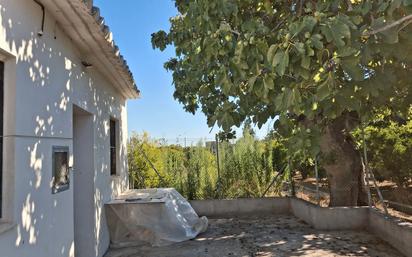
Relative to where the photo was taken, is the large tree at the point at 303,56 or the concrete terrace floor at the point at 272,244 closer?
the large tree at the point at 303,56

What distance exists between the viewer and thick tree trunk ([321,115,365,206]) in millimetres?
9219

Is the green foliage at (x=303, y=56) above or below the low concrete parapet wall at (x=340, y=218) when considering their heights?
above

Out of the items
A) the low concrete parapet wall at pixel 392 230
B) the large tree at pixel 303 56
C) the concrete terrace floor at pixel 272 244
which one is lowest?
the concrete terrace floor at pixel 272 244

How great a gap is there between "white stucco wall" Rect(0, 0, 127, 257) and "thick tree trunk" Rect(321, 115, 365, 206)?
5.78 m

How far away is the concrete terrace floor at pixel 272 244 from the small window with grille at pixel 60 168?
2.65m

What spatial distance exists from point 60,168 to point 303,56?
3426 millimetres

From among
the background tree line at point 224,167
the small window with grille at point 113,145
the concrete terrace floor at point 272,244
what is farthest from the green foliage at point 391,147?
the small window with grille at point 113,145

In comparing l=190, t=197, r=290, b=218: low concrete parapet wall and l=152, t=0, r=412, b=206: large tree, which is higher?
l=152, t=0, r=412, b=206: large tree

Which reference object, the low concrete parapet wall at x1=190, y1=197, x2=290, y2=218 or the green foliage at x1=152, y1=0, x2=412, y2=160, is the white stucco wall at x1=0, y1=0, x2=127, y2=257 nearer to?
the green foliage at x1=152, y1=0, x2=412, y2=160

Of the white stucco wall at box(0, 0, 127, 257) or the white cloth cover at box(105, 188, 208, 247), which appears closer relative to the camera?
the white stucco wall at box(0, 0, 127, 257)

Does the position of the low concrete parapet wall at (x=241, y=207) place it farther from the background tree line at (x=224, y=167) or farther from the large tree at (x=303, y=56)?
the large tree at (x=303, y=56)

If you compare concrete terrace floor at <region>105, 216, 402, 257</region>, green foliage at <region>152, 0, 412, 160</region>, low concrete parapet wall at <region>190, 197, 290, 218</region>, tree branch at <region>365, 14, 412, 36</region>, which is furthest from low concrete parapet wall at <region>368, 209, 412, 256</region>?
tree branch at <region>365, 14, 412, 36</region>

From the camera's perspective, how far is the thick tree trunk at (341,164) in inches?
363

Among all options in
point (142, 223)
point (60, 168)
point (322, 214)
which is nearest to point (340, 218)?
point (322, 214)
